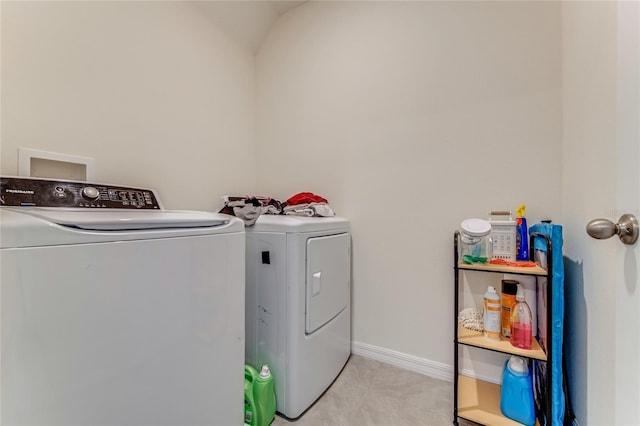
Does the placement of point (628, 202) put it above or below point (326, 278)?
above

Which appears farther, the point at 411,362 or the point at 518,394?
the point at 411,362

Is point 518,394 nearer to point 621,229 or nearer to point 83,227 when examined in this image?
point 621,229

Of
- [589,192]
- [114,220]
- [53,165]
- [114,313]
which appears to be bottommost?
[114,313]

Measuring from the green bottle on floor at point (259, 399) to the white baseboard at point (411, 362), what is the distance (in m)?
0.77

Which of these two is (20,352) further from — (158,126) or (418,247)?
(418,247)

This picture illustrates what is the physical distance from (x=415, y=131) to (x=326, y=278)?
42.3 inches

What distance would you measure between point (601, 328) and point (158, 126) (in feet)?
7.36

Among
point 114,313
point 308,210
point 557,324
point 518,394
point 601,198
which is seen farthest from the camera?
point 308,210

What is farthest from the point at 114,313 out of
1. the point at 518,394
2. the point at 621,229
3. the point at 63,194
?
the point at 518,394

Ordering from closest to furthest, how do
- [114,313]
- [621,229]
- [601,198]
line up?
[621,229]
[114,313]
[601,198]

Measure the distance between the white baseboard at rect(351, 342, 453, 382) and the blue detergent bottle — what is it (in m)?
0.37

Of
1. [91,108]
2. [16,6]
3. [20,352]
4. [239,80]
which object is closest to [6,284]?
[20,352]

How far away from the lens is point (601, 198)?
90 centimetres

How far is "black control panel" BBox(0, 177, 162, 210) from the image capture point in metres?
0.88
